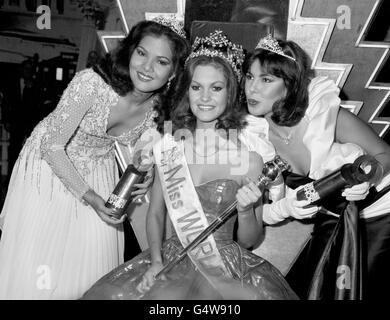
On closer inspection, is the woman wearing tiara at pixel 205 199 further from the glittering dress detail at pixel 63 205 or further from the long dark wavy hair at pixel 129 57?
the glittering dress detail at pixel 63 205

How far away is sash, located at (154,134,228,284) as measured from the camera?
1.97 metres

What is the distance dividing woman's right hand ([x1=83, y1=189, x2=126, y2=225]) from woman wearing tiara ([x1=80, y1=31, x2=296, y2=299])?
172mm

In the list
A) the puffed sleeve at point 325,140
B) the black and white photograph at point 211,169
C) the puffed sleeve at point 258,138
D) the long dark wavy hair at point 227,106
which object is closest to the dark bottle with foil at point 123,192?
the black and white photograph at point 211,169

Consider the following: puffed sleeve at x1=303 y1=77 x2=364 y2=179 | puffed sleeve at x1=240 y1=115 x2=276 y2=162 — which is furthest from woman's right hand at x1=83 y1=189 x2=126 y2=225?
puffed sleeve at x1=303 y1=77 x2=364 y2=179

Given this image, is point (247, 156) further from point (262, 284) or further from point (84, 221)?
point (84, 221)

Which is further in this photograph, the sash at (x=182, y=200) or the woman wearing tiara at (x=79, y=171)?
the woman wearing tiara at (x=79, y=171)

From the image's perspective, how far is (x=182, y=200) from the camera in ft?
6.87

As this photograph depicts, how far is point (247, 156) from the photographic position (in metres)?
2.13

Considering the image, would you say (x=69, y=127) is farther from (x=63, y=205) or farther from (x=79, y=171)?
(x=63, y=205)

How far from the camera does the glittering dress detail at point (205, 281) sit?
181cm

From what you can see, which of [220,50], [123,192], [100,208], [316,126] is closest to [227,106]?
[220,50]

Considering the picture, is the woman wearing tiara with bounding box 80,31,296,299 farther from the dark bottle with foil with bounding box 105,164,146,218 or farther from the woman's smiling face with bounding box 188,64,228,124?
the dark bottle with foil with bounding box 105,164,146,218

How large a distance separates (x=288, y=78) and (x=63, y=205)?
111 cm

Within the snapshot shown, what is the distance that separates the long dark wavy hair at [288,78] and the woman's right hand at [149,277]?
0.80 m
